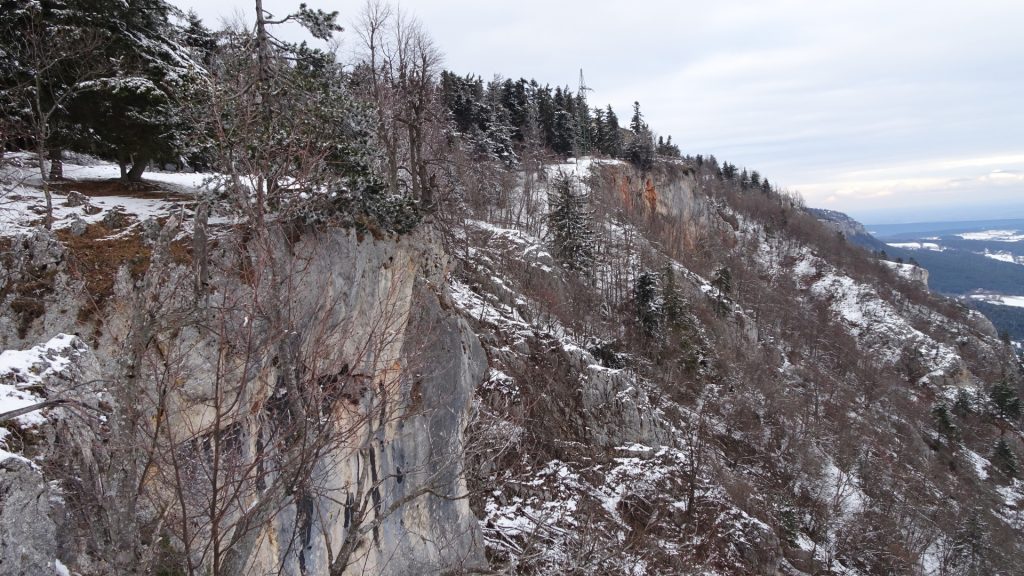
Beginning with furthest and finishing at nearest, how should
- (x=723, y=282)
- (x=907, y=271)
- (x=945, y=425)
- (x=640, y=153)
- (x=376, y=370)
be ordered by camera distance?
1. (x=907, y=271)
2. (x=640, y=153)
3. (x=723, y=282)
4. (x=945, y=425)
5. (x=376, y=370)

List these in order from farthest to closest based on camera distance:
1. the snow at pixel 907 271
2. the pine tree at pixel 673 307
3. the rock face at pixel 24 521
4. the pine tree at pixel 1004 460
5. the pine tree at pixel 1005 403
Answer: the snow at pixel 907 271 → the pine tree at pixel 1005 403 → the pine tree at pixel 1004 460 → the pine tree at pixel 673 307 → the rock face at pixel 24 521

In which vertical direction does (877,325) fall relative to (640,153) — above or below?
below

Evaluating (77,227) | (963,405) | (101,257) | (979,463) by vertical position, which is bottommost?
(979,463)

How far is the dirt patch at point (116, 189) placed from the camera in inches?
386

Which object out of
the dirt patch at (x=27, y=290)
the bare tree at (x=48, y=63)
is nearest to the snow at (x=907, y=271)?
the bare tree at (x=48, y=63)

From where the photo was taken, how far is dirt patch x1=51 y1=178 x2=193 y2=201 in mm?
9812

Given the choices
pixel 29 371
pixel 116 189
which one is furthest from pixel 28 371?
pixel 116 189

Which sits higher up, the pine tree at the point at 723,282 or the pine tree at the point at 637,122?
the pine tree at the point at 637,122

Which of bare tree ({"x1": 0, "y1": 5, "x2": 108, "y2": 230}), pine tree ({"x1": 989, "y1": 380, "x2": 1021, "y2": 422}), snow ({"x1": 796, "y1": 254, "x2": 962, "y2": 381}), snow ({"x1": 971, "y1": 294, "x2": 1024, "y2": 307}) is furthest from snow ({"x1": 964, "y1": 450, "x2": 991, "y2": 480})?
snow ({"x1": 971, "y1": 294, "x2": 1024, "y2": 307})

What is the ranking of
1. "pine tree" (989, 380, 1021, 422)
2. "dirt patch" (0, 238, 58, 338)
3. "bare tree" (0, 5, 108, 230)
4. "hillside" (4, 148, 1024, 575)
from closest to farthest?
1. "dirt patch" (0, 238, 58, 338)
2. "hillside" (4, 148, 1024, 575)
3. "bare tree" (0, 5, 108, 230)
4. "pine tree" (989, 380, 1021, 422)

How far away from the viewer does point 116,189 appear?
10.2 meters

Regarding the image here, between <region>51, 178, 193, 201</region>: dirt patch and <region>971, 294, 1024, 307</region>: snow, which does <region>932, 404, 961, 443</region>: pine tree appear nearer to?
<region>51, 178, 193, 201</region>: dirt patch

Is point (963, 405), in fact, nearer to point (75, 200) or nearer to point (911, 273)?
point (911, 273)

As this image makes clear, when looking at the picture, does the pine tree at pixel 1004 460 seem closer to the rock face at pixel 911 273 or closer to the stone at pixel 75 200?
the rock face at pixel 911 273
